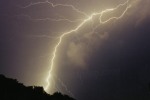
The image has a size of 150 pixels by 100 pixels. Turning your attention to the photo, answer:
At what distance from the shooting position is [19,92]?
82.9 feet

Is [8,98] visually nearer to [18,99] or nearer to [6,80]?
[18,99]

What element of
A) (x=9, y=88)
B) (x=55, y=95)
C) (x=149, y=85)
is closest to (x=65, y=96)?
(x=55, y=95)

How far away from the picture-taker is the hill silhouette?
934 inches

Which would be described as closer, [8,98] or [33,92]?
[8,98]

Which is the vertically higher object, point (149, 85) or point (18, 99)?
point (149, 85)

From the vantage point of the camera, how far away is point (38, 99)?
85.6 ft

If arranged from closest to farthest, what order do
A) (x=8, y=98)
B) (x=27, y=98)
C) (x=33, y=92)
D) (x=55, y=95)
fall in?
(x=8, y=98) → (x=27, y=98) → (x=33, y=92) → (x=55, y=95)

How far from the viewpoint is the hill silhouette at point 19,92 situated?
934 inches

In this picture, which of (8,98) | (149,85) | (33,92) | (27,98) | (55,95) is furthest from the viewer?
(149,85)

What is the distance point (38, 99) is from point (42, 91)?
154cm

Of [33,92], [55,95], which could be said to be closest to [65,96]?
[55,95]

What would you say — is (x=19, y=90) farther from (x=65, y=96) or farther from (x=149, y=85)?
(x=149, y=85)

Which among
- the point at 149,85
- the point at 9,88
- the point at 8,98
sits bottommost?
the point at 8,98

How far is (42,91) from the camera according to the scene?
90.4ft
